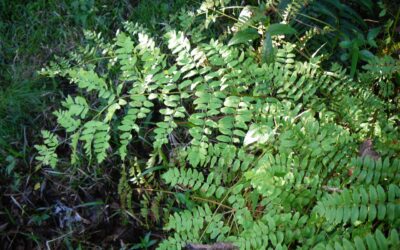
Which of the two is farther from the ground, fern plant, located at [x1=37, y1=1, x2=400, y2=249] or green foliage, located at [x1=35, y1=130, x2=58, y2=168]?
fern plant, located at [x1=37, y1=1, x2=400, y2=249]

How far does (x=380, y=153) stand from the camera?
2199 millimetres

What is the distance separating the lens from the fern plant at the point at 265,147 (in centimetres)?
200

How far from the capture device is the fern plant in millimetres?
1995

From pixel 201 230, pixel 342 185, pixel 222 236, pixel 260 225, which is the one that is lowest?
pixel 201 230

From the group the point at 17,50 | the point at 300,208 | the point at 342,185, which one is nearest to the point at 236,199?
the point at 300,208

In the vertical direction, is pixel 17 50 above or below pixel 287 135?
below

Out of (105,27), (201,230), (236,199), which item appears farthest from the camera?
(105,27)

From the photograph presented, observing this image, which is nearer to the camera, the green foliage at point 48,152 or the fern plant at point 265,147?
the fern plant at point 265,147

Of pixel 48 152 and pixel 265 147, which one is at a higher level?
pixel 265 147

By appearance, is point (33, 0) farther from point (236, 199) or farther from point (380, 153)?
point (380, 153)

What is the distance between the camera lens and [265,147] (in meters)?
2.49

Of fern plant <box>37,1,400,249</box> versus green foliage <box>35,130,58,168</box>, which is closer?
fern plant <box>37,1,400,249</box>

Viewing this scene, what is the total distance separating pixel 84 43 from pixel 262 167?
1941mm

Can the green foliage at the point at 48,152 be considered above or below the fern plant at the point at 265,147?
below
